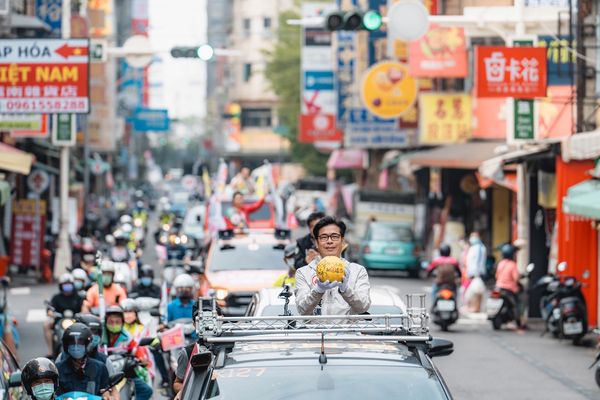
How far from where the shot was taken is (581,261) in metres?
24.9

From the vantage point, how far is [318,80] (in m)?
66.6

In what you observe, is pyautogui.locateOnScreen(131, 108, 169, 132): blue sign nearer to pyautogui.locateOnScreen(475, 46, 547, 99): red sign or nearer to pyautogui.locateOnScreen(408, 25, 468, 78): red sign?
pyautogui.locateOnScreen(408, 25, 468, 78): red sign

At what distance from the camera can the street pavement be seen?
1775cm

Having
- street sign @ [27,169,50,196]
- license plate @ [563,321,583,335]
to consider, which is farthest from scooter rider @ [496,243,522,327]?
street sign @ [27,169,50,196]

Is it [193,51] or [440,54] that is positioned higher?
[440,54]

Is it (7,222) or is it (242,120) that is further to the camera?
(242,120)

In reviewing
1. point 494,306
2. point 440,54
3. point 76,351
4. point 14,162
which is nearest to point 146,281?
point 14,162

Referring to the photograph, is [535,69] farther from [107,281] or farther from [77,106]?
[107,281]

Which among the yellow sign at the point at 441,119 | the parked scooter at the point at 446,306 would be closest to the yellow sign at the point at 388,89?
the yellow sign at the point at 441,119

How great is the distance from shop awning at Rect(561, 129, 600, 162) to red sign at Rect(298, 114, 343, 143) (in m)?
38.9

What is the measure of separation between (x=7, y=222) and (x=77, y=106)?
59.2 ft

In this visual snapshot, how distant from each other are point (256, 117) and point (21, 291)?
8365 centimetres

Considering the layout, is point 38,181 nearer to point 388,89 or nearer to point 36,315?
point 36,315

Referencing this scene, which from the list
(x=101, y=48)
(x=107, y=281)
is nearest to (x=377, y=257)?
(x=101, y=48)
